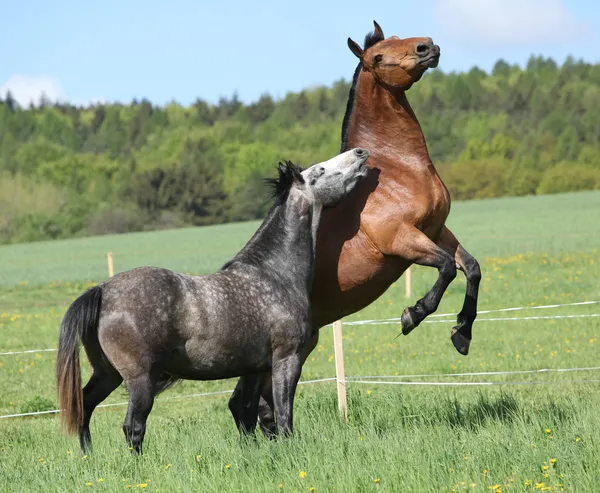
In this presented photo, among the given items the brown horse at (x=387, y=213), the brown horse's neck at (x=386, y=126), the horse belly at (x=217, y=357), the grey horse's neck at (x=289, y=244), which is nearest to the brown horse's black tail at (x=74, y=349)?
the horse belly at (x=217, y=357)

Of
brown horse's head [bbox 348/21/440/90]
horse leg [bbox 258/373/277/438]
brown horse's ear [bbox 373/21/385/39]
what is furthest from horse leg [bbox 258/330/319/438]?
brown horse's ear [bbox 373/21/385/39]

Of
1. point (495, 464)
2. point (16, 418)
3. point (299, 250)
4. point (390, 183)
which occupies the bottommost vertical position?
point (16, 418)

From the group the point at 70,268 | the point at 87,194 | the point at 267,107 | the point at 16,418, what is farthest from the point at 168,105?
the point at 16,418

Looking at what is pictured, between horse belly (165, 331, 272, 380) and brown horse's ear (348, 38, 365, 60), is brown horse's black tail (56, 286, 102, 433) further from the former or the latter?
brown horse's ear (348, 38, 365, 60)

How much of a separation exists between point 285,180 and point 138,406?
2.01m

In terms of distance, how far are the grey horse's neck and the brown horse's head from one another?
45.4 inches

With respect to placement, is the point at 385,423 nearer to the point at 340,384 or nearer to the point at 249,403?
Answer: the point at 340,384

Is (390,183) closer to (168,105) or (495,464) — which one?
(495,464)

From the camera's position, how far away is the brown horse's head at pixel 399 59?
22.3 feet

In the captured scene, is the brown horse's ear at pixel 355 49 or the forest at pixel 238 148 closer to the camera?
the brown horse's ear at pixel 355 49

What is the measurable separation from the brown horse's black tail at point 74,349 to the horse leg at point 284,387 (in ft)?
4.16

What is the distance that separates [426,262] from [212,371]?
5.66 ft

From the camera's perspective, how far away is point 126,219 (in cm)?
6669

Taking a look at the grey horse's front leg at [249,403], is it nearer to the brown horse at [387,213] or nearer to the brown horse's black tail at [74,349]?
the brown horse at [387,213]
